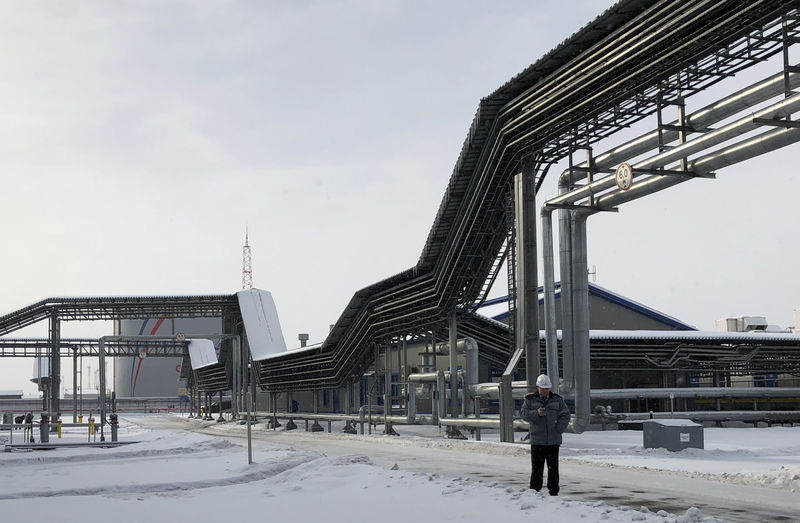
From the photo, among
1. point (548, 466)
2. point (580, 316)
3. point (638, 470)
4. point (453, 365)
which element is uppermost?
point (580, 316)

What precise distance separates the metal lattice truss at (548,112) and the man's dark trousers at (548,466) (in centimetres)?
1016

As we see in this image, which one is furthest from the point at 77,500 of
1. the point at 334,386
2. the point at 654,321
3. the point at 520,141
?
the point at 654,321

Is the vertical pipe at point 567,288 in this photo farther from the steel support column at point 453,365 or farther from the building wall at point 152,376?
the building wall at point 152,376

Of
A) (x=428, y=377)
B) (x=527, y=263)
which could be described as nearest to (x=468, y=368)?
(x=428, y=377)

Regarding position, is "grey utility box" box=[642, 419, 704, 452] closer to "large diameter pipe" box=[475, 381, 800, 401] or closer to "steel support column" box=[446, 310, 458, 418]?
"large diameter pipe" box=[475, 381, 800, 401]

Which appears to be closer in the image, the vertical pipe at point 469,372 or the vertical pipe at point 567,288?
the vertical pipe at point 567,288

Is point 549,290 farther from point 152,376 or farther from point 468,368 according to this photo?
point 152,376

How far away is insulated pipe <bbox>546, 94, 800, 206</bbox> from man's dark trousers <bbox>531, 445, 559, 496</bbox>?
912cm

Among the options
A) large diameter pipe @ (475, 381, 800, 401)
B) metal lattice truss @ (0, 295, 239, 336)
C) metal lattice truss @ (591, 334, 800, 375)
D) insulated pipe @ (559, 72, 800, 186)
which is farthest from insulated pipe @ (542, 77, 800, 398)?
metal lattice truss @ (0, 295, 239, 336)

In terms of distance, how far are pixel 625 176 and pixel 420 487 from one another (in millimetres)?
11736

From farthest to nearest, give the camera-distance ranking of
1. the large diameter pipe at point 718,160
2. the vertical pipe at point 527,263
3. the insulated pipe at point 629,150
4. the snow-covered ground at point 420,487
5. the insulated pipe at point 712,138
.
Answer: the vertical pipe at point 527,263 → the insulated pipe at point 629,150 → the large diameter pipe at point 718,160 → the insulated pipe at point 712,138 → the snow-covered ground at point 420,487

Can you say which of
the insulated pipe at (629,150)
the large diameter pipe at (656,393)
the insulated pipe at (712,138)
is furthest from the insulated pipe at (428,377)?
the insulated pipe at (712,138)

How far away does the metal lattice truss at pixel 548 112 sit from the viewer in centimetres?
1981

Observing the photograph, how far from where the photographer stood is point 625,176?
923 inches
